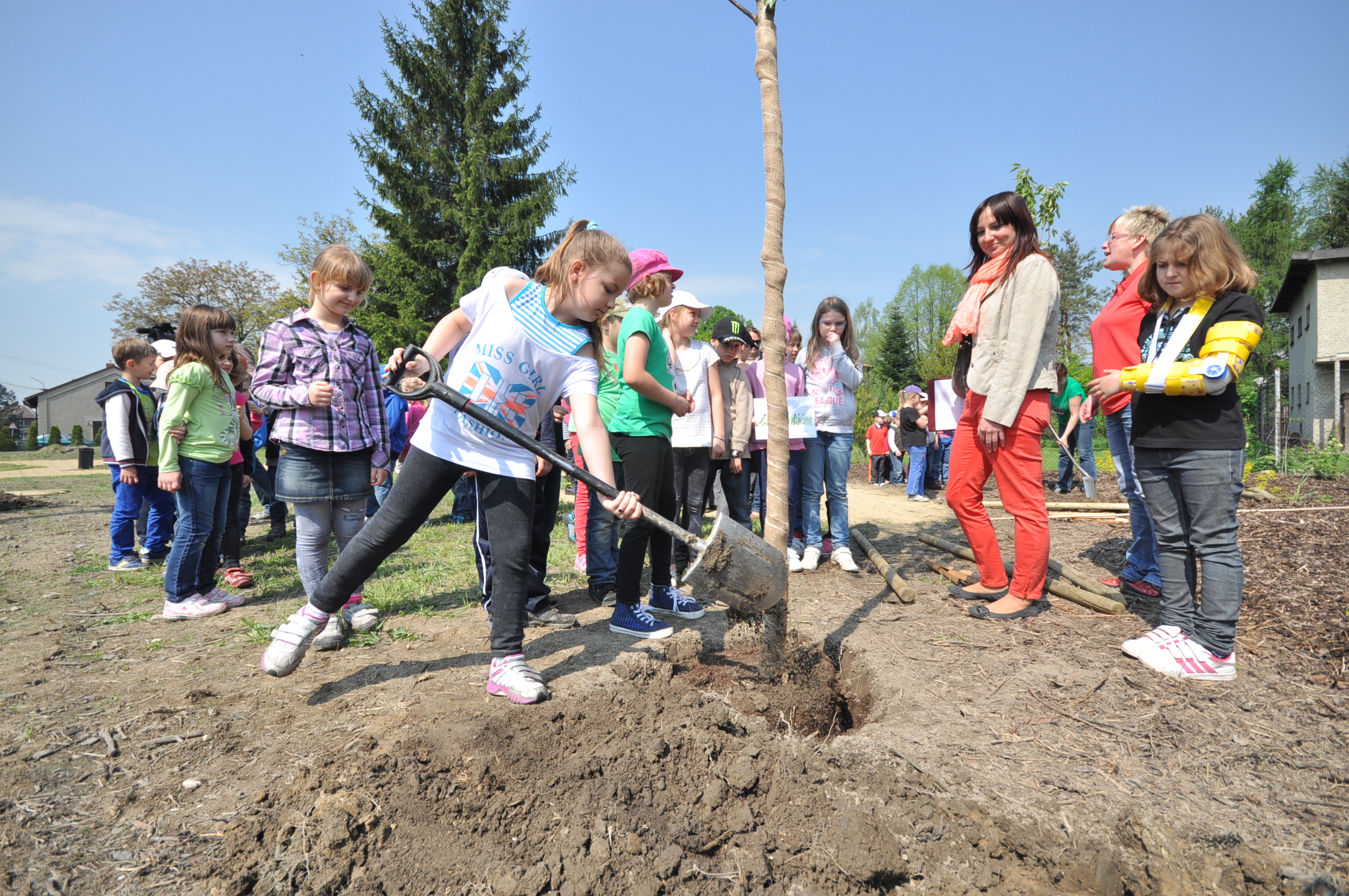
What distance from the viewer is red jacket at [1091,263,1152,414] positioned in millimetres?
3859

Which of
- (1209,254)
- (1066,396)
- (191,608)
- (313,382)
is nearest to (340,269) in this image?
(313,382)

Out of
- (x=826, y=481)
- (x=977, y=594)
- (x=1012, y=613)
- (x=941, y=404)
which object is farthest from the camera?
(x=941, y=404)

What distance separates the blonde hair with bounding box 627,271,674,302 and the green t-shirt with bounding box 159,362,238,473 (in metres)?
2.75

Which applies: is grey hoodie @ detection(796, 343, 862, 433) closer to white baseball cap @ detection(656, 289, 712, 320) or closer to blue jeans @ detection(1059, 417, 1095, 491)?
white baseball cap @ detection(656, 289, 712, 320)

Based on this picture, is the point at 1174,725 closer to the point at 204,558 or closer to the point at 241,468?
the point at 204,558

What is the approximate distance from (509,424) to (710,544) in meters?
0.92

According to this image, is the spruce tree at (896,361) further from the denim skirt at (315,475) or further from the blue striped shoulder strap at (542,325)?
the blue striped shoulder strap at (542,325)

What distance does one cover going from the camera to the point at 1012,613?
381 cm

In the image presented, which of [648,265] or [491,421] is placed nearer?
[491,421]

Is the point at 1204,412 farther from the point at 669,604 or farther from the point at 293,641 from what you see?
the point at 293,641

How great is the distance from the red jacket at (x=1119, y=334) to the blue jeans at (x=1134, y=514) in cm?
21

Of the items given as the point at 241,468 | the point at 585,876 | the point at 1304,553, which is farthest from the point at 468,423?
the point at 1304,553

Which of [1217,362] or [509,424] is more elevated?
[1217,362]

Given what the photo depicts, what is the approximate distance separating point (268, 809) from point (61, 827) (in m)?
0.59
